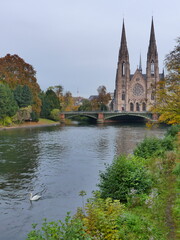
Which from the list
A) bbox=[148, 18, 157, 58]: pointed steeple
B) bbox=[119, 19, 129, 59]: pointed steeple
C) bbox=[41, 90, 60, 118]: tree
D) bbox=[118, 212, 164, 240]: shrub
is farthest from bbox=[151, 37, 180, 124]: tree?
bbox=[119, 19, 129, 59]: pointed steeple

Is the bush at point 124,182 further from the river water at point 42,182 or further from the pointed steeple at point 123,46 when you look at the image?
the pointed steeple at point 123,46

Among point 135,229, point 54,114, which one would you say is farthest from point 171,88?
point 54,114

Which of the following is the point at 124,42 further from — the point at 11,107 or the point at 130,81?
the point at 11,107

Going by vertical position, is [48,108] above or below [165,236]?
above

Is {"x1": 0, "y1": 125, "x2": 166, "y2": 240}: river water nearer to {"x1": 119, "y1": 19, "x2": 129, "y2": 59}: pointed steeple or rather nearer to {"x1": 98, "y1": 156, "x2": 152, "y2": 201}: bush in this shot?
{"x1": 98, "y1": 156, "x2": 152, "y2": 201}: bush

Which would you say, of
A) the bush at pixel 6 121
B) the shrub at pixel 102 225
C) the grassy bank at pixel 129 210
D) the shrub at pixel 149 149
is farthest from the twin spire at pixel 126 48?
the shrub at pixel 102 225

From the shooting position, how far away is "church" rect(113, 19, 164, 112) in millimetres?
112125

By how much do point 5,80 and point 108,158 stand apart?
48737 mm

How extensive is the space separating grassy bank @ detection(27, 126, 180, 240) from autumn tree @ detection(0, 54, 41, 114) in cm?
5724

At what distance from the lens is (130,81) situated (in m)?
115

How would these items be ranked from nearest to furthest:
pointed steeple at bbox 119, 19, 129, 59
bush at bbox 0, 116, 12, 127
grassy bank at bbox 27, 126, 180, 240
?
grassy bank at bbox 27, 126, 180, 240 → bush at bbox 0, 116, 12, 127 → pointed steeple at bbox 119, 19, 129, 59

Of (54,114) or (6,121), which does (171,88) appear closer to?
(6,121)

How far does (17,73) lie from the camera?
65.4 m

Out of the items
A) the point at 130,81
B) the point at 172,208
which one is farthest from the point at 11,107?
the point at 130,81
